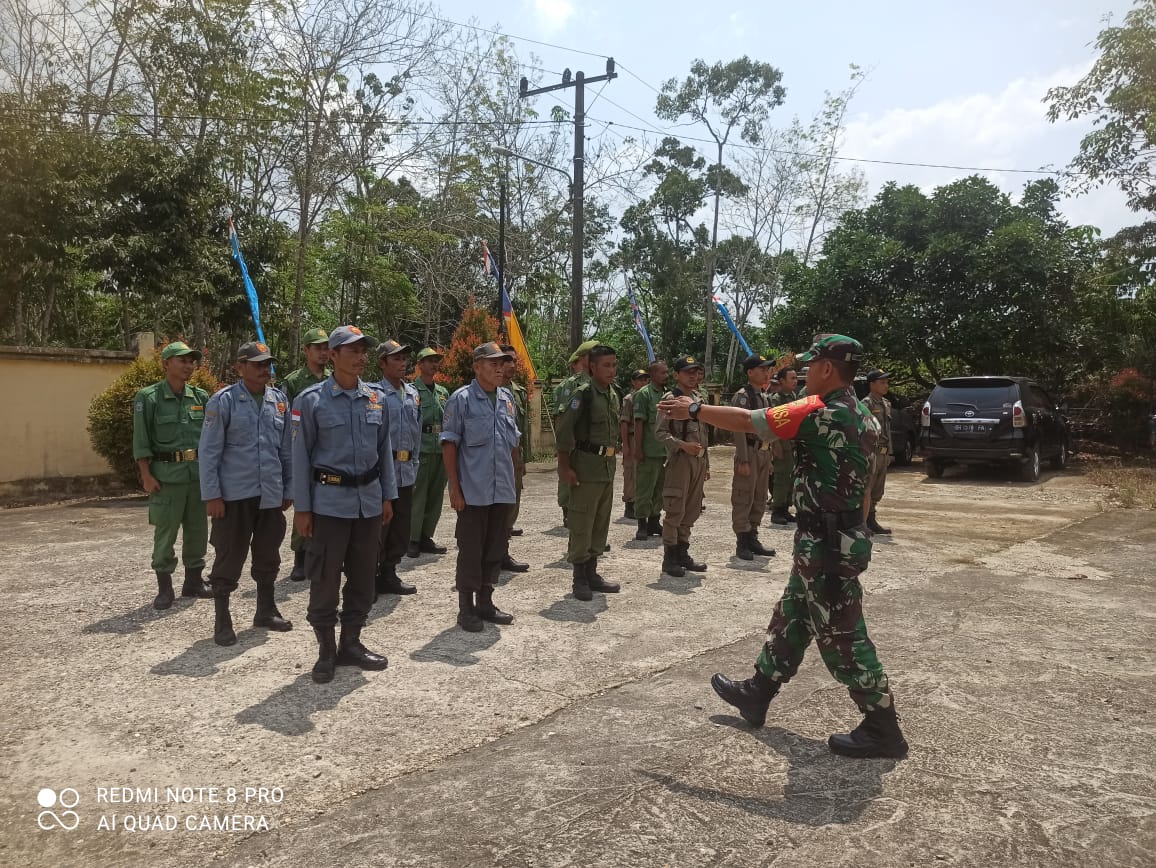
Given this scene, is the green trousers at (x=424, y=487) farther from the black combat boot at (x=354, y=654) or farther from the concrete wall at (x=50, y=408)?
the concrete wall at (x=50, y=408)

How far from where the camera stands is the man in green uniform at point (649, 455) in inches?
311

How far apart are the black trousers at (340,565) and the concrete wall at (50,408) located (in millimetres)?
9366

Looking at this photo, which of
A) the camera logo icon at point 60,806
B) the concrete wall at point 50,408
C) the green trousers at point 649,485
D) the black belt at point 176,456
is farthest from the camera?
the concrete wall at point 50,408

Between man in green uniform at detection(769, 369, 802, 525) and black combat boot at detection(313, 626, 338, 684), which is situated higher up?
man in green uniform at detection(769, 369, 802, 525)

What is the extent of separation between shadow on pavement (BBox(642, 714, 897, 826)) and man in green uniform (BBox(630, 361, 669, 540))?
4.49 meters

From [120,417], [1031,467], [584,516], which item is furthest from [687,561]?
[1031,467]

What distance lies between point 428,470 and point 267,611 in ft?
8.18

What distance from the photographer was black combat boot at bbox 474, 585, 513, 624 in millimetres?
5328

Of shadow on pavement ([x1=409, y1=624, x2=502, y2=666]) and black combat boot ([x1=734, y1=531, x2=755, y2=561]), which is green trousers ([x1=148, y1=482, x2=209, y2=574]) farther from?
black combat boot ([x1=734, y1=531, x2=755, y2=561])

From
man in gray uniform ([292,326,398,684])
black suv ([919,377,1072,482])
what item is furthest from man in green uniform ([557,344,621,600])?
black suv ([919,377,1072,482])

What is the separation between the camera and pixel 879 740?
333 cm

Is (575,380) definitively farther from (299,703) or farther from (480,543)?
(299,703)

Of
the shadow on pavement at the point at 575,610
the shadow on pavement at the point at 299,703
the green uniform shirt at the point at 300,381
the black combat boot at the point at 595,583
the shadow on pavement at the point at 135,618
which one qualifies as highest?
the green uniform shirt at the point at 300,381

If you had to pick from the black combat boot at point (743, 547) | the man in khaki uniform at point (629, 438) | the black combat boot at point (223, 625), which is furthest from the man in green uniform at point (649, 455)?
the black combat boot at point (223, 625)
